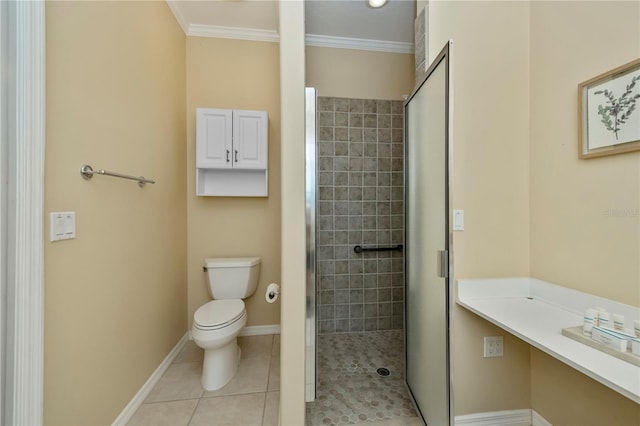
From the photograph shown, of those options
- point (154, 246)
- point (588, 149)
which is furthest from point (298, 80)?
point (154, 246)

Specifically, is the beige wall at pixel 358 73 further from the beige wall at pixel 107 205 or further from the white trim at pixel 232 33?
the beige wall at pixel 107 205

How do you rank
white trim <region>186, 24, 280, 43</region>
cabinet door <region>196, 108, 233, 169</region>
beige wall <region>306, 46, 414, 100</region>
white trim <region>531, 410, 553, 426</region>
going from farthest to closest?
beige wall <region>306, 46, 414, 100</region> → white trim <region>186, 24, 280, 43</region> → cabinet door <region>196, 108, 233, 169</region> → white trim <region>531, 410, 553, 426</region>

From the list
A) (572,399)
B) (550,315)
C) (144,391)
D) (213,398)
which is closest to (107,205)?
(144,391)

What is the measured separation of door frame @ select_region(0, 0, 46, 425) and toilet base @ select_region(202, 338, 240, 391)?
845 mm

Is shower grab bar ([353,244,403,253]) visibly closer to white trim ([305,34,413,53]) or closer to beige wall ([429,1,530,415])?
beige wall ([429,1,530,415])

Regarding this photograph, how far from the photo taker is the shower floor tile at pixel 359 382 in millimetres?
1458

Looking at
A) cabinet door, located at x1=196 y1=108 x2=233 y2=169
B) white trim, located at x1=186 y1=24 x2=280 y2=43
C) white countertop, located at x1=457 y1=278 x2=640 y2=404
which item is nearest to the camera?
white countertop, located at x1=457 y1=278 x2=640 y2=404

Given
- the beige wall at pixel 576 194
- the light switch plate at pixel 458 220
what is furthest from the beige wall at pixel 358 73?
the light switch plate at pixel 458 220

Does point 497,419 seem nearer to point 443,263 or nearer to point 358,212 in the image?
point 443,263

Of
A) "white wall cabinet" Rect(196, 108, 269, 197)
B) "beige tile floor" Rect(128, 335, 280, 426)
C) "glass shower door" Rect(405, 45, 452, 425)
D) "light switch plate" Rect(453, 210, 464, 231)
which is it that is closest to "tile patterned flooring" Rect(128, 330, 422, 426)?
"beige tile floor" Rect(128, 335, 280, 426)

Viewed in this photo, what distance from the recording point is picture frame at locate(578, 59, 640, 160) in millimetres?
973

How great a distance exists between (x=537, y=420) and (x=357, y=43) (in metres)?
3.09

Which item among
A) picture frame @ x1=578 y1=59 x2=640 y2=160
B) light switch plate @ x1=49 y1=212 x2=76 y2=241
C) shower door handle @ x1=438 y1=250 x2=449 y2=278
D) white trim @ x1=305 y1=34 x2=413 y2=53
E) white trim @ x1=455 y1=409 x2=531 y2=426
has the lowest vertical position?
white trim @ x1=455 y1=409 x2=531 y2=426

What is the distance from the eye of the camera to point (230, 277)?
6.98 ft
